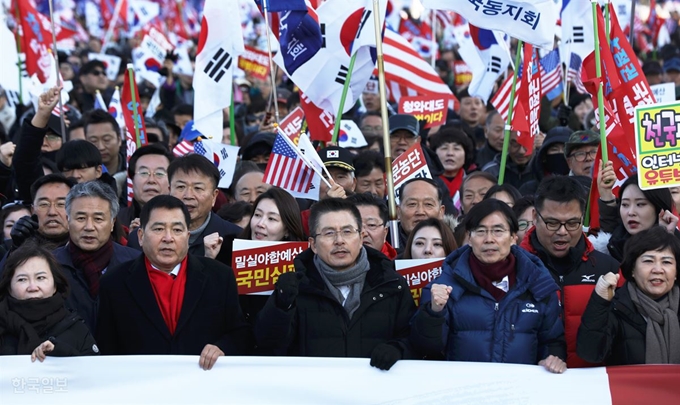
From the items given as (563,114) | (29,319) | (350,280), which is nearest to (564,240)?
(350,280)

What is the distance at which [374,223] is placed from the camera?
714 cm

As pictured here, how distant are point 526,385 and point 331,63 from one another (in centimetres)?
449

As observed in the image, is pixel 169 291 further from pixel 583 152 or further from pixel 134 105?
pixel 134 105

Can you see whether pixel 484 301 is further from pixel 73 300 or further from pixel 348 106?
pixel 348 106

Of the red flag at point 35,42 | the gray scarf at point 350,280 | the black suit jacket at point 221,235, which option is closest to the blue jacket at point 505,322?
the gray scarf at point 350,280

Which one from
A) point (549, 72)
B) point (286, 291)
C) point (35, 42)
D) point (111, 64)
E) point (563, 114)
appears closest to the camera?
point (286, 291)

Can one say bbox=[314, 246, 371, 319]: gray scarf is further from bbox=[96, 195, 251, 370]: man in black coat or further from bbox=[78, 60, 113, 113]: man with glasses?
bbox=[78, 60, 113, 113]: man with glasses

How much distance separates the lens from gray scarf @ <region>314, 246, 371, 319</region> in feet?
19.3

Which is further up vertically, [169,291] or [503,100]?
[503,100]

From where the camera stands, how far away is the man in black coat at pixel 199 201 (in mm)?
7047

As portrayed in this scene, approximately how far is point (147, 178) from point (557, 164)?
147 inches

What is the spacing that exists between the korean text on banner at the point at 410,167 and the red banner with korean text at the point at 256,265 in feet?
7.49

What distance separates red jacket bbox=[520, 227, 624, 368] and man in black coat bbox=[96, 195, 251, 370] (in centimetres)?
166

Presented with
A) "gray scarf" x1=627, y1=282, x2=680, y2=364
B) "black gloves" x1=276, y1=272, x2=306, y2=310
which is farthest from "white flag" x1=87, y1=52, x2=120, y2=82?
"gray scarf" x1=627, y1=282, x2=680, y2=364
